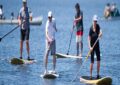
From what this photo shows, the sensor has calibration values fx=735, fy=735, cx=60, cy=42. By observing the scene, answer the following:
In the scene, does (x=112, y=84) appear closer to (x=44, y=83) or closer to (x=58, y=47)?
(x=44, y=83)

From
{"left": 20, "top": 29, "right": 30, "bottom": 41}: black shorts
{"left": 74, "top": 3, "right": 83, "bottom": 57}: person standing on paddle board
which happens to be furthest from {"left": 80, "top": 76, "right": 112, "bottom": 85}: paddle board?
{"left": 74, "top": 3, "right": 83, "bottom": 57}: person standing on paddle board

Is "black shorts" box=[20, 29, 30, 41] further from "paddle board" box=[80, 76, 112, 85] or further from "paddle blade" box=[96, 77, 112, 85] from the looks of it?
"paddle blade" box=[96, 77, 112, 85]

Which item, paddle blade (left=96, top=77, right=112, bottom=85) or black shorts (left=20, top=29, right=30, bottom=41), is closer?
paddle blade (left=96, top=77, right=112, bottom=85)

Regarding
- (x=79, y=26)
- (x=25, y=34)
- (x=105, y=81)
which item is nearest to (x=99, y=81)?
(x=105, y=81)

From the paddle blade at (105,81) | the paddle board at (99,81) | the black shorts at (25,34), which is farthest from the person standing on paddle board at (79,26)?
the paddle blade at (105,81)

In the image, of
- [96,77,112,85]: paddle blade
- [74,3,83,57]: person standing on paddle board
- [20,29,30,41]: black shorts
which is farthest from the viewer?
[74,3,83,57]: person standing on paddle board

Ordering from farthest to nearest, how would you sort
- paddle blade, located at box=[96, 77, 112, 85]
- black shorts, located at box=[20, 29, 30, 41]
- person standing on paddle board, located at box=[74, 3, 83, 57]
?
1. person standing on paddle board, located at box=[74, 3, 83, 57]
2. black shorts, located at box=[20, 29, 30, 41]
3. paddle blade, located at box=[96, 77, 112, 85]

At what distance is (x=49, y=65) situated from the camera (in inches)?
1082

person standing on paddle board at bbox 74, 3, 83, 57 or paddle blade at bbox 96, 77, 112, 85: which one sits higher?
person standing on paddle board at bbox 74, 3, 83, 57

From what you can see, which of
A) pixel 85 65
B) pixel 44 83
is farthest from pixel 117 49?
pixel 44 83

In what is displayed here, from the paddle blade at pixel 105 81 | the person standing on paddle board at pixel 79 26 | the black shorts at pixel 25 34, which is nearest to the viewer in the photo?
the paddle blade at pixel 105 81

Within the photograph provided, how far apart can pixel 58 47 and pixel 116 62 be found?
7955mm

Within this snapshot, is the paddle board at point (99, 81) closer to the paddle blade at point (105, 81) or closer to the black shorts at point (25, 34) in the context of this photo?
the paddle blade at point (105, 81)

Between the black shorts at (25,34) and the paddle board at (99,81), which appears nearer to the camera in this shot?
the paddle board at (99,81)
